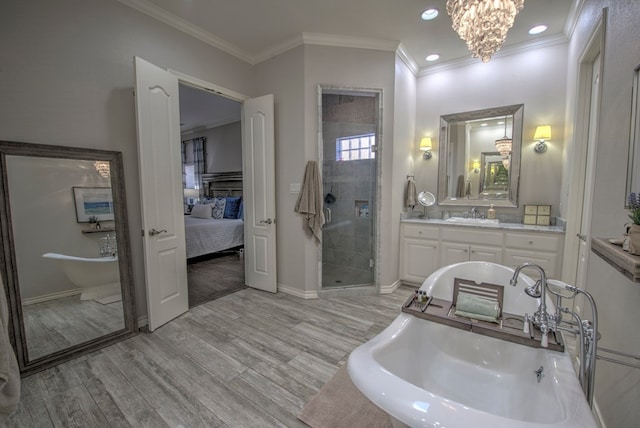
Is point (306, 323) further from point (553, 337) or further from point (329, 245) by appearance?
point (553, 337)

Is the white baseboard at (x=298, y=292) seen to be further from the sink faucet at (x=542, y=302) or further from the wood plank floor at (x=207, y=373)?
the sink faucet at (x=542, y=302)

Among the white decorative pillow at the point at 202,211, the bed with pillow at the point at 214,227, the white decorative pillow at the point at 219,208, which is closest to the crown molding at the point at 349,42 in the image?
the bed with pillow at the point at 214,227

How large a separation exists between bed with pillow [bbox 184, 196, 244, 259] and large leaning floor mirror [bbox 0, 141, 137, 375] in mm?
2141

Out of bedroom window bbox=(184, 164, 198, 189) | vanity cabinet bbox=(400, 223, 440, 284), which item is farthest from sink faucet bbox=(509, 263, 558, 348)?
bedroom window bbox=(184, 164, 198, 189)

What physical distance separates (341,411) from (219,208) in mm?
4978

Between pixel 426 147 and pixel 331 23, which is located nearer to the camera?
pixel 331 23

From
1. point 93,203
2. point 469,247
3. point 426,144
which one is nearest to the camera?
point 93,203

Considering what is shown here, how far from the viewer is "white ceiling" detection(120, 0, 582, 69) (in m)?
2.44

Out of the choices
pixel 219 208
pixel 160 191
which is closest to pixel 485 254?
pixel 160 191

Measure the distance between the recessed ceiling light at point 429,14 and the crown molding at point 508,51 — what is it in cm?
109

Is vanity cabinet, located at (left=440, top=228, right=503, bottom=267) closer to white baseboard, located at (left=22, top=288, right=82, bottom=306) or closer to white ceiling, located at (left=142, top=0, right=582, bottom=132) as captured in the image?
white ceiling, located at (left=142, top=0, right=582, bottom=132)

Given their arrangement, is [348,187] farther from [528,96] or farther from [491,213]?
[528,96]

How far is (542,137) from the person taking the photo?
9.78 ft

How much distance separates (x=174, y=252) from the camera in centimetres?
266
